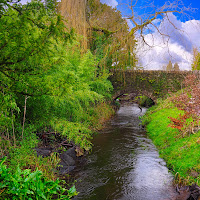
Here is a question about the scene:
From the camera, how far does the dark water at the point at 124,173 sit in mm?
5676

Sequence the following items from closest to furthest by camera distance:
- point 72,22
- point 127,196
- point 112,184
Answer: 1. point 127,196
2. point 112,184
3. point 72,22

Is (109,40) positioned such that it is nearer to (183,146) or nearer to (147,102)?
(183,146)

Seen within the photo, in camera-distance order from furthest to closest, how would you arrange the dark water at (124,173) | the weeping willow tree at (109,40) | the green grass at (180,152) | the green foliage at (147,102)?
the green foliage at (147,102) < the weeping willow tree at (109,40) < the green grass at (180,152) < the dark water at (124,173)

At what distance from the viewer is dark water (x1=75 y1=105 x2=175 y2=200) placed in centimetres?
568

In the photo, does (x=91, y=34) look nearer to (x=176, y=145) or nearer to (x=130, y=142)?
(x=130, y=142)

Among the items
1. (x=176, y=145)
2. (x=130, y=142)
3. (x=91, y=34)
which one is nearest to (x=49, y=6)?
(x=176, y=145)

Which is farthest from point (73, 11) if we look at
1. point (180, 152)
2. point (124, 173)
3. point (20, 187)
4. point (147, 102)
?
point (147, 102)

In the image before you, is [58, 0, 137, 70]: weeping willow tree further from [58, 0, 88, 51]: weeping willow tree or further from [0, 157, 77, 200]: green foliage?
[0, 157, 77, 200]: green foliage

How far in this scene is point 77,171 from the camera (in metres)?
7.01

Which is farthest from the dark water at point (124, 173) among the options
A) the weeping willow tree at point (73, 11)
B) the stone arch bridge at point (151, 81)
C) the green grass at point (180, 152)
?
the stone arch bridge at point (151, 81)

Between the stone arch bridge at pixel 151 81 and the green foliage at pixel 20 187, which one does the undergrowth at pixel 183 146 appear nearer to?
the green foliage at pixel 20 187

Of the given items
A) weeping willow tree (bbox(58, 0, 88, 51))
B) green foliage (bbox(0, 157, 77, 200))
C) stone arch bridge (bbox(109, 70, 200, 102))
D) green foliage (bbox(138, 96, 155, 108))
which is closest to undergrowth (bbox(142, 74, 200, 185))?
green foliage (bbox(0, 157, 77, 200))

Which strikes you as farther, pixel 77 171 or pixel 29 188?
pixel 77 171

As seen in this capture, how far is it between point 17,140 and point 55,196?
6.90 feet
